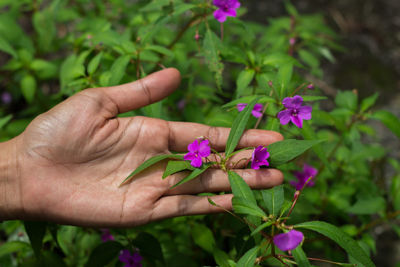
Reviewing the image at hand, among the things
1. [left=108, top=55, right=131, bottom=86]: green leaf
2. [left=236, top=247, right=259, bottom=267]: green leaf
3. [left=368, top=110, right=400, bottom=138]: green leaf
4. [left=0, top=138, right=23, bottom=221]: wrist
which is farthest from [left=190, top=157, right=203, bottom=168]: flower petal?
[left=368, top=110, right=400, bottom=138]: green leaf

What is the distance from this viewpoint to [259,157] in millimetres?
1914

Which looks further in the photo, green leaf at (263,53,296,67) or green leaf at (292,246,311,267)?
green leaf at (263,53,296,67)

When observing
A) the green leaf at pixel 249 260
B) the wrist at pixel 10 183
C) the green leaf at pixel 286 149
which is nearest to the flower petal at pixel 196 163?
the green leaf at pixel 286 149

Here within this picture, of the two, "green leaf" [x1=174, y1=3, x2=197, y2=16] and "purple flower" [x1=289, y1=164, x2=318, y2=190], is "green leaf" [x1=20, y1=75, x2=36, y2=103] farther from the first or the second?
"purple flower" [x1=289, y1=164, x2=318, y2=190]

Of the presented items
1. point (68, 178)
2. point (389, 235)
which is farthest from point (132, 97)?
point (389, 235)

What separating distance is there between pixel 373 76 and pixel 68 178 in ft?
14.8

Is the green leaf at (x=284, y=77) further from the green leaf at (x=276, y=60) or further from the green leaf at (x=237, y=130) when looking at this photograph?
the green leaf at (x=237, y=130)

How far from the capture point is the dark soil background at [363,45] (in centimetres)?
467

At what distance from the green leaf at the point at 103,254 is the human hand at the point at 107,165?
267 mm

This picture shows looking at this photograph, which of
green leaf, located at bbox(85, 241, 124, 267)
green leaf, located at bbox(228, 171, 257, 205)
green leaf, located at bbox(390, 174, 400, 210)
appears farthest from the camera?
green leaf, located at bbox(390, 174, 400, 210)

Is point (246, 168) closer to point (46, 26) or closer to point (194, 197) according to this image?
point (194, 197)

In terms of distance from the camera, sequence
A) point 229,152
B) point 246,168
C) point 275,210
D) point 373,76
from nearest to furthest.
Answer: point 275,210
point 229,152
point 246,168
point 373,76

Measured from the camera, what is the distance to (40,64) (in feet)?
11.1

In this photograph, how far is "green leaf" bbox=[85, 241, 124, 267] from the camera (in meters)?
2.19
